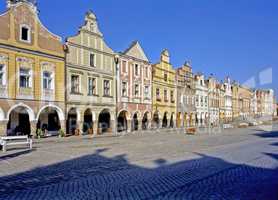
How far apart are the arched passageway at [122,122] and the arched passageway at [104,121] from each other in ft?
5.97

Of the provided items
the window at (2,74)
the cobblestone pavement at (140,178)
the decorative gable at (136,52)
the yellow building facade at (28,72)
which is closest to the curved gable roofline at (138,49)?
the decorative gable at (136,52)

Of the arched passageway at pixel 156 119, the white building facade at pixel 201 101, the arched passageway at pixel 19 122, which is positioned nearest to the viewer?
A: the arched passageway at pixel 19 122

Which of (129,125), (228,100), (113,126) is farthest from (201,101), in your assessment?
(113,126)

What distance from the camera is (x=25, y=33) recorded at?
1005 inches

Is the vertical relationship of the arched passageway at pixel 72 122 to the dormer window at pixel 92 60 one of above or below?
below

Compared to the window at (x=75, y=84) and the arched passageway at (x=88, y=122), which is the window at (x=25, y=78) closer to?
the window at (x=75, y=84)

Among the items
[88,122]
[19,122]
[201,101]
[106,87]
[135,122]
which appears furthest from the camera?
[201,101]

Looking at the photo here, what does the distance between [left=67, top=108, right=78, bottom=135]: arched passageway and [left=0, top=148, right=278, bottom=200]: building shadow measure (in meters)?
19.3

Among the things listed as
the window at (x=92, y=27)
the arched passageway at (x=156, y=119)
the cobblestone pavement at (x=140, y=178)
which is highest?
the window at (x=92, y=27)

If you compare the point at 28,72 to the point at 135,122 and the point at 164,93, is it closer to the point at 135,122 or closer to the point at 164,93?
the point at 135,122

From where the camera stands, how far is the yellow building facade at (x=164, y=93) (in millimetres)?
43625

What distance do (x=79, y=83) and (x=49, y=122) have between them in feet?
15.8

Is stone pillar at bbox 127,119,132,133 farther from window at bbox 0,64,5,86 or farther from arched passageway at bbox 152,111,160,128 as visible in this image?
window at bbox 0,64,5,86

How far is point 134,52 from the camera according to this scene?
1549 inches
